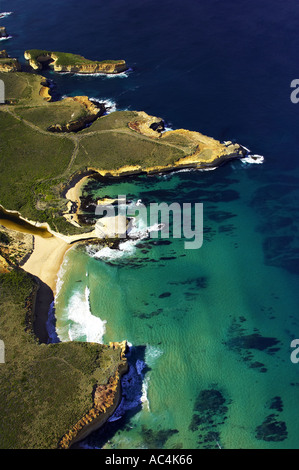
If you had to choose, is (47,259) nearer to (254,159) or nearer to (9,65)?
(254,159)

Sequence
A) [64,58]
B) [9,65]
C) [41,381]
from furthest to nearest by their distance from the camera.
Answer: [64,58] → [9,65] → [41,381]

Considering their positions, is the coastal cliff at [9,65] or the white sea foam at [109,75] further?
the coastal cliff at [9,65]

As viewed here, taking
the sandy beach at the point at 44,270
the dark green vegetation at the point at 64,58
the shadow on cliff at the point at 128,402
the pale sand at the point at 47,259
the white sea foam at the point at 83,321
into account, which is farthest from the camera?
the dark green vegetation at the point at 64,58

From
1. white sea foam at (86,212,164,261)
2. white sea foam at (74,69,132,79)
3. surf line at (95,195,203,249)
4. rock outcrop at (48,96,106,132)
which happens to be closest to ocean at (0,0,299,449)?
white sea foam at (86,212,164,261)

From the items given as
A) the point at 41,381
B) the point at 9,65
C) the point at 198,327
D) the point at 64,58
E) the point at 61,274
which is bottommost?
the point at 198,327

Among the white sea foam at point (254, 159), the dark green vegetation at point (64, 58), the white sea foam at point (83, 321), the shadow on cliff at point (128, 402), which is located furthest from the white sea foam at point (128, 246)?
the dark green vegetation at point (64, 58)

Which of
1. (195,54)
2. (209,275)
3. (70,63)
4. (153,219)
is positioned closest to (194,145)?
(153,219)

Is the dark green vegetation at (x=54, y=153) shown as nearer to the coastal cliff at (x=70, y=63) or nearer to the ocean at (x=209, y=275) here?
the ocean at (x=209, y=275)
